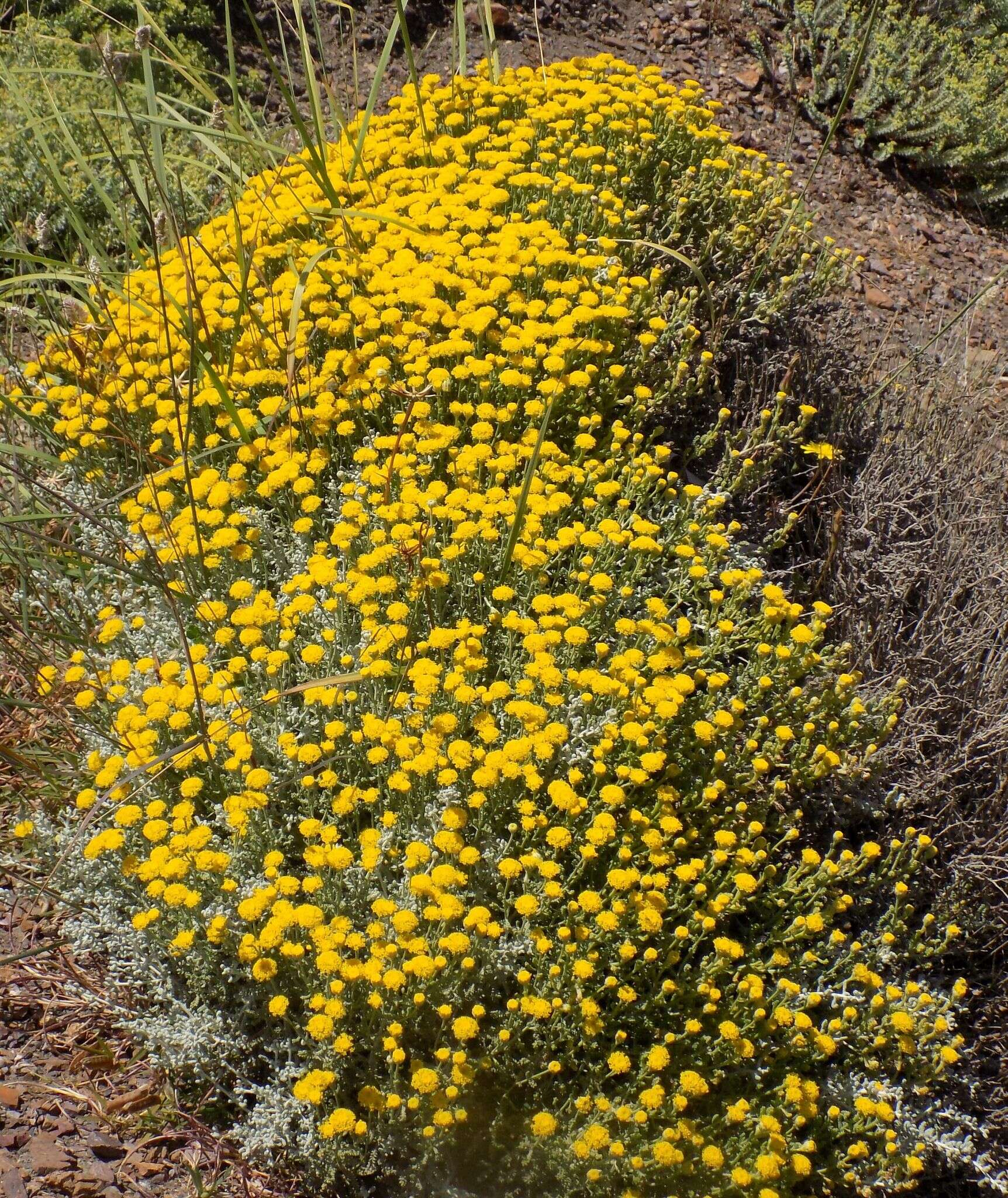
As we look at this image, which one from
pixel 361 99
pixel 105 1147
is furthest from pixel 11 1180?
pixel 361 99

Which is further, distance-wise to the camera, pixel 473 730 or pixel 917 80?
pixel 917 80

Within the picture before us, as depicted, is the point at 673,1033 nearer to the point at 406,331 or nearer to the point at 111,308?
the point at 406,331

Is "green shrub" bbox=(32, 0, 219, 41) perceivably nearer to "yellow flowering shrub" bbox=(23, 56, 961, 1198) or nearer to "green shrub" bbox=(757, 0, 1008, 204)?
"yellow flowering shrub" bbox=(23, 56, 961, 1198)

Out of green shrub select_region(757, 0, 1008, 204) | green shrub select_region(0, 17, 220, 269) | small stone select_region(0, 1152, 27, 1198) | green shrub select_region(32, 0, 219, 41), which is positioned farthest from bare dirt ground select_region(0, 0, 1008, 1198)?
green shrub select_region(0, 17, 220, 269)

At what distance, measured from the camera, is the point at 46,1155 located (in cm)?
224

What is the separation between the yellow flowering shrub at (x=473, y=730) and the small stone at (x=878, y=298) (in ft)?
6.40

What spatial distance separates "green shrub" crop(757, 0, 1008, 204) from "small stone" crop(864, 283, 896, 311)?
3.68 ft

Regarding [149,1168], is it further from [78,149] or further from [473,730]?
[78,149]

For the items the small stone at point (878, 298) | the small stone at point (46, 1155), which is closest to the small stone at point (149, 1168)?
the small stone at point (46, 1155)

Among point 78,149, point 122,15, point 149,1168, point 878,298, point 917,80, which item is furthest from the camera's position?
point 917,80

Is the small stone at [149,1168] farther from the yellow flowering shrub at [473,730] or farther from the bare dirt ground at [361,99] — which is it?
the yellow flowering shrub at [473,730]

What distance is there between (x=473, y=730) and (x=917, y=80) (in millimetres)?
5295

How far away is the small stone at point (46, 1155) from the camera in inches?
87.1

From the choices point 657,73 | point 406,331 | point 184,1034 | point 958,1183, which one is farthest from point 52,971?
point 657,73
